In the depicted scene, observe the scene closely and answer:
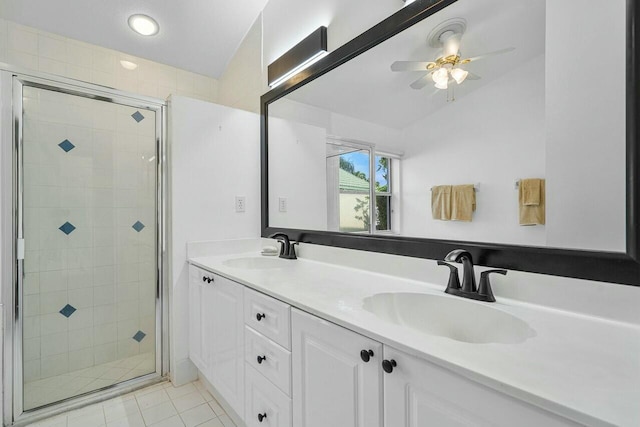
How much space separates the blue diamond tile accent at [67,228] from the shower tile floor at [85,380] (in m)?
0.87

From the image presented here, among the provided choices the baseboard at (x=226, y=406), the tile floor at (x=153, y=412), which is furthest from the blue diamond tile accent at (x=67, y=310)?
the baseboard at (x=226, y=406)

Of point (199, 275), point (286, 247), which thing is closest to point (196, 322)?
point (199, 275)

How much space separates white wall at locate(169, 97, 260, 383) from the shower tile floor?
289mm

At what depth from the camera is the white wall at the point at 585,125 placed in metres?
0.83

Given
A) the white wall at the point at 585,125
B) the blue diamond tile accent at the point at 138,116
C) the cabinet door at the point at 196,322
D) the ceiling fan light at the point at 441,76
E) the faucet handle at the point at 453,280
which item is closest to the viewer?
the white wall at the point at 585,125

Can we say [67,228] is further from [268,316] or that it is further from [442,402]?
[442,402]

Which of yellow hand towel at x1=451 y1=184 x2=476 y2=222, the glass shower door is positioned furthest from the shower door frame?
yellow hand towel at x1=451 y1=184 x2=476 y2=222

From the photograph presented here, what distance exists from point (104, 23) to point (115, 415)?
8.17 feet

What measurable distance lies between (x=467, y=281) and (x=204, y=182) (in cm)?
169

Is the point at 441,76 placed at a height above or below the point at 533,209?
above

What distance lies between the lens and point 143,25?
218 cm

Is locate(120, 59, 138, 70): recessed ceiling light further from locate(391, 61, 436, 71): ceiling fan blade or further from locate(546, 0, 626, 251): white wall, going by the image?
locate(546, 0, 626, 251): white wall

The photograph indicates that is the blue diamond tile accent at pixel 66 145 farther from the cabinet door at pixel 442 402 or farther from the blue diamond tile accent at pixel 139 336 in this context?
the cabinet door at pixel 442 402

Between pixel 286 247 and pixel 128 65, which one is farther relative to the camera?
pixel 128 65
